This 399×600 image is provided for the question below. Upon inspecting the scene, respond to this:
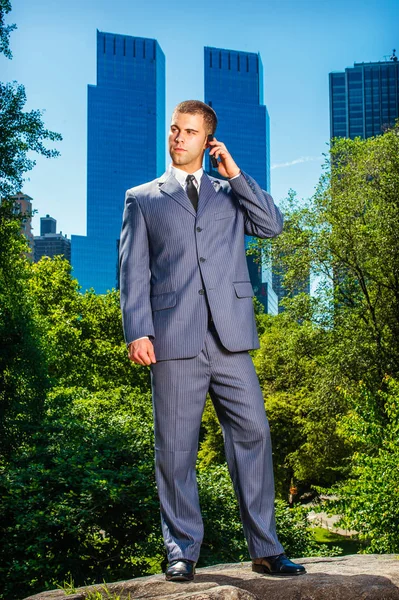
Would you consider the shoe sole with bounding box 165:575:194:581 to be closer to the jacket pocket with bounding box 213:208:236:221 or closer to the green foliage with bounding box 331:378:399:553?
the jacket pocket with bounding box 213:208:236:221

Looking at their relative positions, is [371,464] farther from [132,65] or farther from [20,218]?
[132,65]

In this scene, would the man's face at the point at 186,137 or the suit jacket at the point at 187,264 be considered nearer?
the suit jacket at the point at 187,264

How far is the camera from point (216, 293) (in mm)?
3984

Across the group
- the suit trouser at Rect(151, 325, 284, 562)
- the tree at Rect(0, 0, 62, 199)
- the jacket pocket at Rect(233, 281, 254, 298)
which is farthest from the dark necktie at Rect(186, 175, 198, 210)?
the tree at Rect(0, 0, 62, 199)

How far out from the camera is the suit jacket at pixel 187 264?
13.0ft

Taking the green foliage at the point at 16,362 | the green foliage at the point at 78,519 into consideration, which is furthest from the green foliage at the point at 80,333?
the green foliage at the point at 78,519

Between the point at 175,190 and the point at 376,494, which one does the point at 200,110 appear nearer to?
the point at 175,190

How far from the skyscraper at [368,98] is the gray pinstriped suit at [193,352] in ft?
497

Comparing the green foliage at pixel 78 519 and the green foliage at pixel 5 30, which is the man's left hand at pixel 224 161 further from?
the green foliage at pixel 5 30

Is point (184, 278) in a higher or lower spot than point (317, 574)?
higher

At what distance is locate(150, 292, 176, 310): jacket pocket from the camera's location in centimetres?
399

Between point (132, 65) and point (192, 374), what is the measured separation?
179394 millimetres

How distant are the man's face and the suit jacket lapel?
0.10 m

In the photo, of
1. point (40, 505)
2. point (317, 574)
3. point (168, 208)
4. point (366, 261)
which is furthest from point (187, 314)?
point (366, 261)
